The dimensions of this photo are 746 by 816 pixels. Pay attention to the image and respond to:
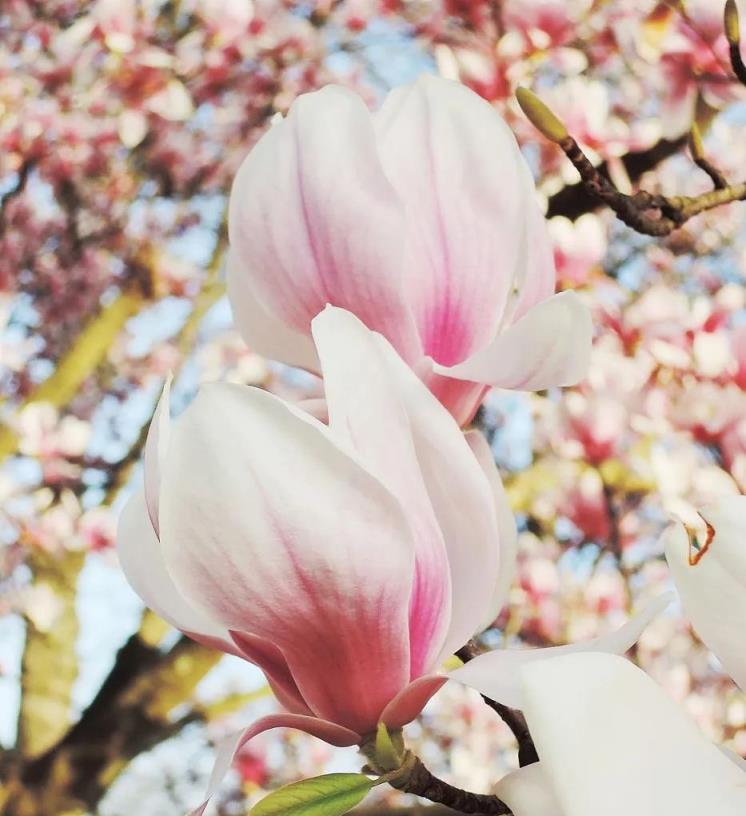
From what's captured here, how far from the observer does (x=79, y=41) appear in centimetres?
306

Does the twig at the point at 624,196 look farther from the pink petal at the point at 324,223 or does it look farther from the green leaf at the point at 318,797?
the green leaf at the point at 318,797

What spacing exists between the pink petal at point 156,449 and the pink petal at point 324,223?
0.23 feet

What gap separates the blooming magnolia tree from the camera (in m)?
0.25

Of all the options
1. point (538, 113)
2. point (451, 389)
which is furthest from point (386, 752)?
point (538, 113)

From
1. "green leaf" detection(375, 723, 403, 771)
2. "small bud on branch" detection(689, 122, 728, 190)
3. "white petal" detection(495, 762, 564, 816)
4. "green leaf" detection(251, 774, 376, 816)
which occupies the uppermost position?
"white petal" detection(495, 762, 564, 816)

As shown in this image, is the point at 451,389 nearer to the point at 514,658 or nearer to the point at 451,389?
the point at 451,389

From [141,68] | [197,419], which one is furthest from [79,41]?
[197,419]

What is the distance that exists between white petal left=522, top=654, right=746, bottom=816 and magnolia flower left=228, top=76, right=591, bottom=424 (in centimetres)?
14

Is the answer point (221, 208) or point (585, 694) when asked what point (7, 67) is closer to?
point (221, 208)

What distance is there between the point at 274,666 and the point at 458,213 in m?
0.15

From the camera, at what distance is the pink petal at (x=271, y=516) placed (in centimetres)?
25

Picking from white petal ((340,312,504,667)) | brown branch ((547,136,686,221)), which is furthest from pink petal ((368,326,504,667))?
brown branch ((547,136,686,221))

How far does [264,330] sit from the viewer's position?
0.37 meters

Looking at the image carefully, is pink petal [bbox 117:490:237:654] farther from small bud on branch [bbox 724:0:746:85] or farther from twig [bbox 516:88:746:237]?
small bud on branch [bbox 724:0:746:85]
